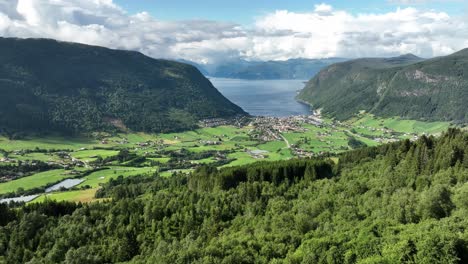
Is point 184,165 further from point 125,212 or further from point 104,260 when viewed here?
point 104,260

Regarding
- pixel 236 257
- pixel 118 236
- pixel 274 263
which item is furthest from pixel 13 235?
pixel 274 263

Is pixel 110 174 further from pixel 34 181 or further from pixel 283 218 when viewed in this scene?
pixel 283 218

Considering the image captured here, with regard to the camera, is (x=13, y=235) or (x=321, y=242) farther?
(x=13, y=235)

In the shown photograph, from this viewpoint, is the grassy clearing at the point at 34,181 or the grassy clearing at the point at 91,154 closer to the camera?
the grassy clearing at the point at 34,181

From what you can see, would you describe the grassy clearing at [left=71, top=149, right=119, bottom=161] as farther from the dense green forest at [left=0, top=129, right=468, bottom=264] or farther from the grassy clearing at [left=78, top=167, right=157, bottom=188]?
the dense green forest at [left=0, top=129, right=468, bottom=264]

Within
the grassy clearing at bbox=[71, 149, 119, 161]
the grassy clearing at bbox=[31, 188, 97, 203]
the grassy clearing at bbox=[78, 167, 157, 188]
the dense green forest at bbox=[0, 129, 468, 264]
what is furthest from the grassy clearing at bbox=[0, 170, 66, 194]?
the dense green forest at bbox=[0, 129, 468, 264]

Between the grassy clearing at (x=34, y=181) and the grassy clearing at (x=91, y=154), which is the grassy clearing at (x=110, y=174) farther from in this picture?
the grassy clearing at (x=91, y=154)

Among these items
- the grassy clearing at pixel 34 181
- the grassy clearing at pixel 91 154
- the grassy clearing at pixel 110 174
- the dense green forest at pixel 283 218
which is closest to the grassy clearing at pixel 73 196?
the dense green forest at pixel 283 218

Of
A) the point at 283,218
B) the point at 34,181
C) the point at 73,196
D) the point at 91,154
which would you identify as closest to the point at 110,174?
the point at 34,181
